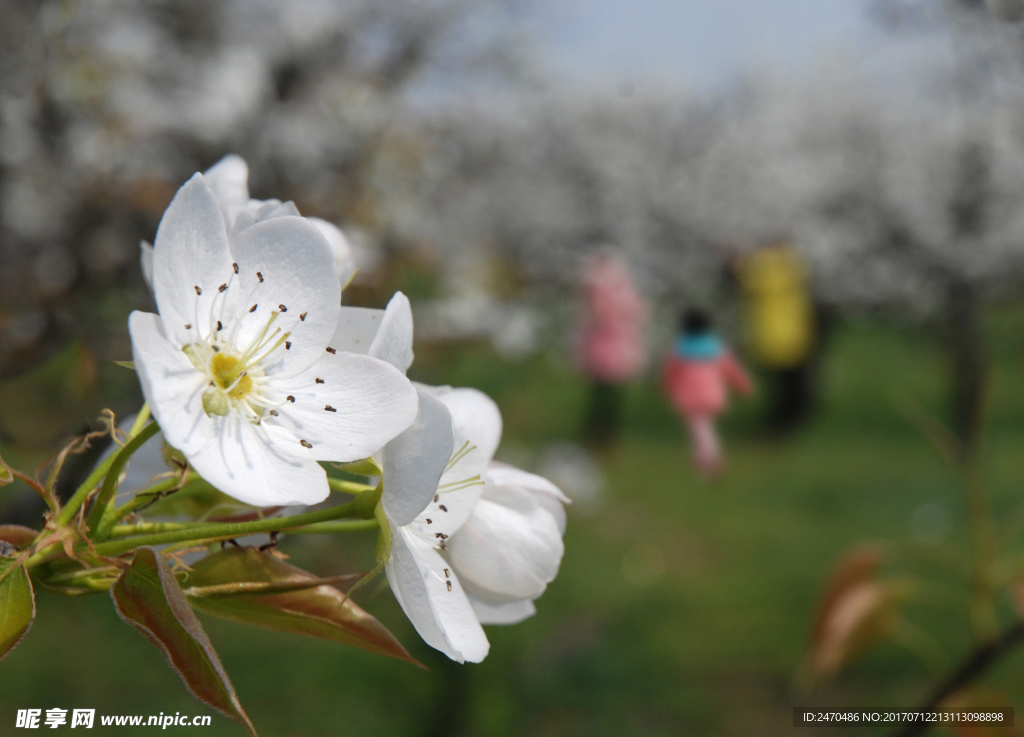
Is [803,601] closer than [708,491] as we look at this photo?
Yes

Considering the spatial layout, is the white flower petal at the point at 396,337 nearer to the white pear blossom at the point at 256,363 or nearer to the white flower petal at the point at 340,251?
the white pear blossom at the point at 256,363

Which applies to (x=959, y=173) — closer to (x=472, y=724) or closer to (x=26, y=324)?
(x=472, y=724)

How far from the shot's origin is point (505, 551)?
1.68ft

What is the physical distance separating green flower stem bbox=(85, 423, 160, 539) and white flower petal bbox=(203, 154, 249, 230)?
0.15 metres

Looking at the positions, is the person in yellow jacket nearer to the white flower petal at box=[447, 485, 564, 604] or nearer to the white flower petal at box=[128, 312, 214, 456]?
the white flower petal at box=[447, 485, 564, 604]

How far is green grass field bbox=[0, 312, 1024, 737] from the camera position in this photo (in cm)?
235

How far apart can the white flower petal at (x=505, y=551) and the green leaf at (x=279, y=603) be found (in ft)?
0.21

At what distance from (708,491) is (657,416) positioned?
6.44 feet

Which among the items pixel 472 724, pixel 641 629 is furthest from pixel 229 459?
pixel 641 629

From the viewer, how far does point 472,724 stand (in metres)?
2.01

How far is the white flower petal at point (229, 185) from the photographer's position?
0.54 metres

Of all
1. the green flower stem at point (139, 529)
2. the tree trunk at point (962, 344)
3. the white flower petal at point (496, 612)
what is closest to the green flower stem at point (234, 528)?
the green flower stem at point (139, 529)

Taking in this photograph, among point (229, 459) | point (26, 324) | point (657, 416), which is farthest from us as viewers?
point (657, 416)
